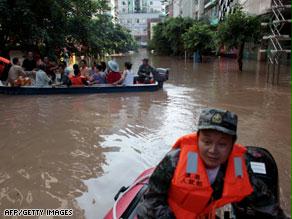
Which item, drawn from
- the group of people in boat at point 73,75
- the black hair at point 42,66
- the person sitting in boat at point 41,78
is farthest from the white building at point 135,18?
the person sitting in boat at point 41,78

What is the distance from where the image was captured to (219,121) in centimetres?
225

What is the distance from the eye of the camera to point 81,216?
4.47m

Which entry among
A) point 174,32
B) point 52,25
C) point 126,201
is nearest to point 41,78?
point 52,25

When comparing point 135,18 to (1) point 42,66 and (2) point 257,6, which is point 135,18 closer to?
(2) point 257,6

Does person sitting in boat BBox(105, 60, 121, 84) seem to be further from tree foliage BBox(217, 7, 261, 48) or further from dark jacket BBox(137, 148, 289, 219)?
dark jacket BBox(137, 148, 289, 219)

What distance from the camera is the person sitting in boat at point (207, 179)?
7.43 ft

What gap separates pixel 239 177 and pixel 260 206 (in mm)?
241

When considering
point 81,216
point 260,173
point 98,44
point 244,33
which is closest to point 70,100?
point 98,44

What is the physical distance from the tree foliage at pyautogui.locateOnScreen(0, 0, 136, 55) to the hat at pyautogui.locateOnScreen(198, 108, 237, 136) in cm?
1264

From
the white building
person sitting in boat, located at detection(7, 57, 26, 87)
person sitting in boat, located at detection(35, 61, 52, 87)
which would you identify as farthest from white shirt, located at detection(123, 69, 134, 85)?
the white building

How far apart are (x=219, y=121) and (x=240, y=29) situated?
19.3 metres

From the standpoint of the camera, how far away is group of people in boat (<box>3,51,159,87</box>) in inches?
504

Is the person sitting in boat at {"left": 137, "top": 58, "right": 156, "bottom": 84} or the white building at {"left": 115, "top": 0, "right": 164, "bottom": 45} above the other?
the white building at {"left": 115, "top": 0, "right": 164, "bottom": 45}

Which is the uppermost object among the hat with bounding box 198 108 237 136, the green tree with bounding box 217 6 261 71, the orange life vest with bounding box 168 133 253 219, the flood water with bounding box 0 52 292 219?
the green tree with bounding box 217 6 261 71
